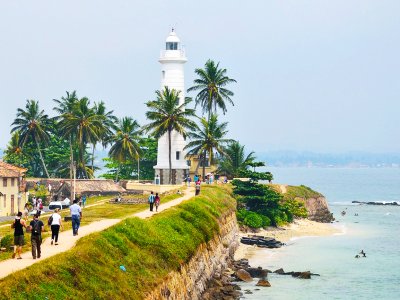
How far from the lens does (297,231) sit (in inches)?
3757

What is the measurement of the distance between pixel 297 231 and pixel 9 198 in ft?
103

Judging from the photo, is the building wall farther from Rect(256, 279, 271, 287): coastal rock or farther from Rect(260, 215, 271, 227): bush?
Rect(256, 279, 271, 287): coastal rock

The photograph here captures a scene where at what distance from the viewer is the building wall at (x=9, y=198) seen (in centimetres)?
7994

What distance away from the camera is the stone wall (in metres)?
38.7

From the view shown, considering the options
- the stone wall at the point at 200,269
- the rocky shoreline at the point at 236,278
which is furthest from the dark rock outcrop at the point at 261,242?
the rocky shoreline at the point at 236,278

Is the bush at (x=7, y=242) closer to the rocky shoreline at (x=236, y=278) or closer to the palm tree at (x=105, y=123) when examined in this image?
the rocky shoreline at (x=236, y=278)

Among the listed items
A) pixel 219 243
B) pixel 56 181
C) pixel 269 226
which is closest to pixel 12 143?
pixel 56 181

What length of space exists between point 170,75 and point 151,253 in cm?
5923

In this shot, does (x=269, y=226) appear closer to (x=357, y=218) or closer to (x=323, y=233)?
(x=323, y=233)

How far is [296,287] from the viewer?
57.4 meters

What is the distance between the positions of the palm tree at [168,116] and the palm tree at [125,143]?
17.4 meters

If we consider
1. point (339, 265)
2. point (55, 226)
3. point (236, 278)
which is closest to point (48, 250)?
point (55, 226)

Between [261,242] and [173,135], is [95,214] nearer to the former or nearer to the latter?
[261,242]

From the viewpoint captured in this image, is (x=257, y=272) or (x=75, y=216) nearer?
(x=75, y=216)
